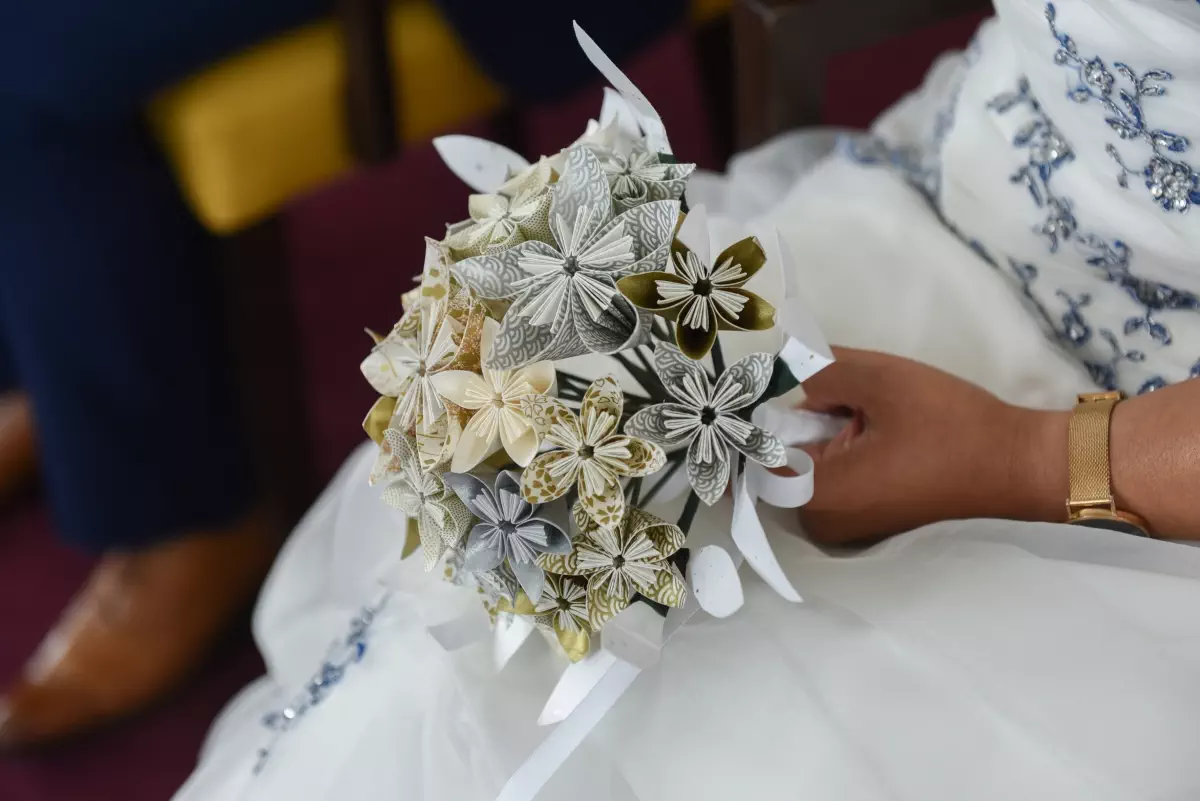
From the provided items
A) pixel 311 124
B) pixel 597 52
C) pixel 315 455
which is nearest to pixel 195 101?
pixel 311 124

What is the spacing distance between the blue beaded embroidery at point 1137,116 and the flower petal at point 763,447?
24cm

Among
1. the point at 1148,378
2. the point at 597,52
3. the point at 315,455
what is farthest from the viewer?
the point at 315,455

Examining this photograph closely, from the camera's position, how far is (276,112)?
916 mm

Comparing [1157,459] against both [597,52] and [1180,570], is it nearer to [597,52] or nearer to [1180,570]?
[1180,570]

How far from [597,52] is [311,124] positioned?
2.08 ft

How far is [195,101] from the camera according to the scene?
900 mm

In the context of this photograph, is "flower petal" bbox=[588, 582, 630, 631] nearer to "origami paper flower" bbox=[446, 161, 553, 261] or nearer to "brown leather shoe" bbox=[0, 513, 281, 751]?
"origami paper flower" bbox=[446, 161, 553, 261]

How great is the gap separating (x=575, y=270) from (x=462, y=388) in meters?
0.06

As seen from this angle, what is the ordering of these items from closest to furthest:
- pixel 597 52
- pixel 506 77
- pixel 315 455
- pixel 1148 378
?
pixel 597 52, pixel 1148 378, pixel 506 77, pixel 315 455

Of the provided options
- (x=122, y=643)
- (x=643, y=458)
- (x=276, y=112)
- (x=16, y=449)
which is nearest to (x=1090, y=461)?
(x=643, y=458)

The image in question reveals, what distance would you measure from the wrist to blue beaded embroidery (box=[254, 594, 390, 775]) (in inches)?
12.8

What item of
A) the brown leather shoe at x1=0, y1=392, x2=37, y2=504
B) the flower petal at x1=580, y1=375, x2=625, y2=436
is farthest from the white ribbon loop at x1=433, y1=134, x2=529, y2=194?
the brown leather shoe at x1=0, y1=392, x2=37, y2=504

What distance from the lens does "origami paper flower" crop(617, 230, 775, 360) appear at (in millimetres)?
360

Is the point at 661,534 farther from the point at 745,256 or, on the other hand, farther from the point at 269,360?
the point at 269,360
